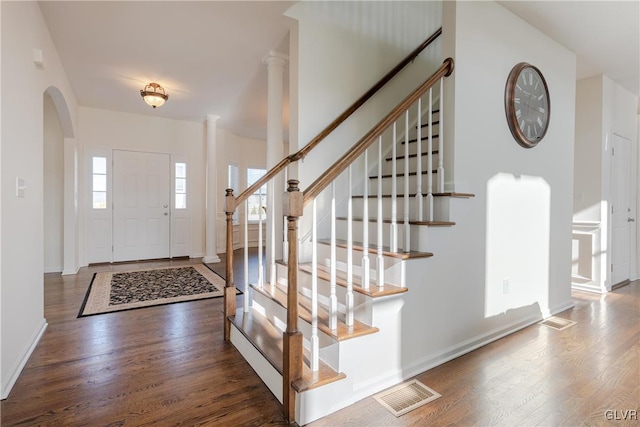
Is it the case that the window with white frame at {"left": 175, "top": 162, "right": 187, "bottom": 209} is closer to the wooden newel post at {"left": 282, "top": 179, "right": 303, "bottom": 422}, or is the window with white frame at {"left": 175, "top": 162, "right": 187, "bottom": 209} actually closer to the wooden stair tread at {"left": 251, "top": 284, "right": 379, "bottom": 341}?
the wooden stair tread at {"left": 251, "top": 284, "right": 379, "bottom": 341}

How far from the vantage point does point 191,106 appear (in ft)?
17.1

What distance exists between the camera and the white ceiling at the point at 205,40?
265cm

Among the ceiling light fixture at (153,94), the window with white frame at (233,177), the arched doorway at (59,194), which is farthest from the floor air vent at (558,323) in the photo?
the arched doorway at (59,194)

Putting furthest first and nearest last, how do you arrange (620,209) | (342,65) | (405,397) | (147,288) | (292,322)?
(620,209)
(147,288)
(342,65)
(405,397)
(292,322)

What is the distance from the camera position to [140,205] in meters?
5.82

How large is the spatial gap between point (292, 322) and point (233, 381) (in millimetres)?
698

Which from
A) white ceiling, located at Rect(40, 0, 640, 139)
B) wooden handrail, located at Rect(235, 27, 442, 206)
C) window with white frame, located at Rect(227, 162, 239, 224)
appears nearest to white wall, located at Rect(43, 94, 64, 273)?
white ceiling, located at Rect(40, 0, 640, 139)

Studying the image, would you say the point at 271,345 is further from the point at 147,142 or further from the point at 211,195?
the point at 147,142

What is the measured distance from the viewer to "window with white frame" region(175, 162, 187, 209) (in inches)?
242

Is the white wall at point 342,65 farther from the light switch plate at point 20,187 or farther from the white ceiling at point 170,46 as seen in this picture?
the light switch plate at point 20,187

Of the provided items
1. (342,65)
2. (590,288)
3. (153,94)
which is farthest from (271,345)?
(590,288)

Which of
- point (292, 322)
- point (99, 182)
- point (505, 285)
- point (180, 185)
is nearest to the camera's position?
point (292, 322)

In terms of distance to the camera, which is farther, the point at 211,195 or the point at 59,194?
the point at 211,195

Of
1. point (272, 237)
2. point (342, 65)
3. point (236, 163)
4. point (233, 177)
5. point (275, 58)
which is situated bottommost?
point (272, 237)
